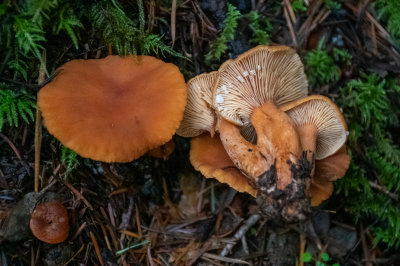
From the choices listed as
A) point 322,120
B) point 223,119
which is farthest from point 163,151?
point 322,120

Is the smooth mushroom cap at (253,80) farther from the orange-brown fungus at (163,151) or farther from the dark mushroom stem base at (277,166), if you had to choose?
the orange-brown fungus at (163,151)

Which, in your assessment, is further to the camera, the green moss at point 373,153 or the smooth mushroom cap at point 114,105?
the green moss at point 373,153

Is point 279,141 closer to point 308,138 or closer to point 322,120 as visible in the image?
point 308,138

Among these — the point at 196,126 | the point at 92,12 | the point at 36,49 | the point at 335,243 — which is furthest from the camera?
the point at 335,243

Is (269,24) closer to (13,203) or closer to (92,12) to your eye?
(92,12)

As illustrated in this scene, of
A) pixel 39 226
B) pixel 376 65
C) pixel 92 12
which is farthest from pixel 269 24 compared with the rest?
pixel 39 226

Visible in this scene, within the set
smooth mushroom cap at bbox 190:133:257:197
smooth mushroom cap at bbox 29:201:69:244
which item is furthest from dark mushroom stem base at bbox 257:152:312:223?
smooth mushroom cap at bbox 29:201:69:244

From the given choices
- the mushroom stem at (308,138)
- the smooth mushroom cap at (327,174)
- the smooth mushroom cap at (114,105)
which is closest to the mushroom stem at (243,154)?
the mushroom stem at (308,138)
